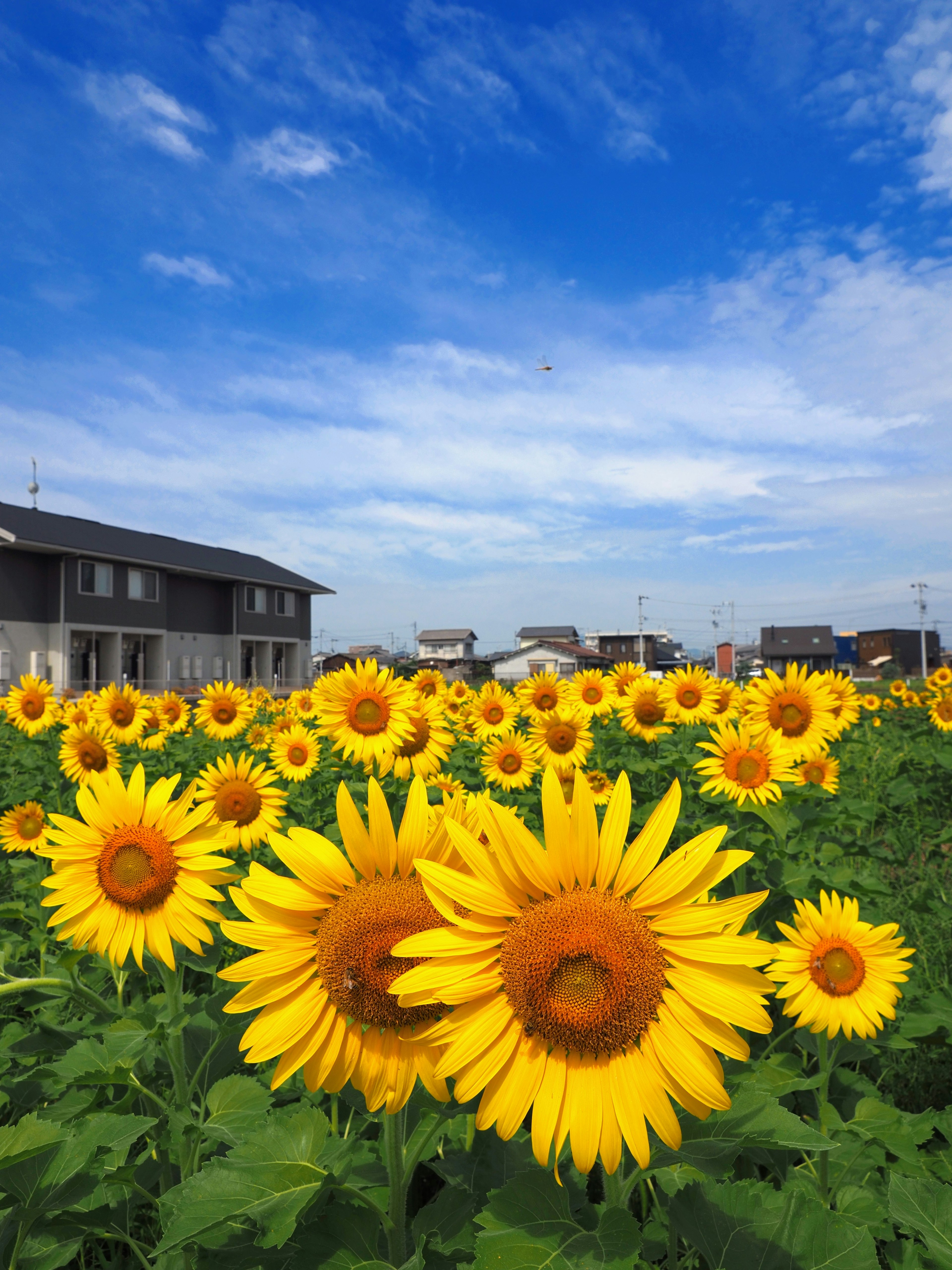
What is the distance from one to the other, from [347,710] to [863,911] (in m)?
3.47

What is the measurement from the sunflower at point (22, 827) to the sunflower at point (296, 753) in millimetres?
1914

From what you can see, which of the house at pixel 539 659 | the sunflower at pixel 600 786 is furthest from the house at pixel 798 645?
the sunflower at pixel 600 786

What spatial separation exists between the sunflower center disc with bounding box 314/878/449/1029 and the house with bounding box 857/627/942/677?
106138 mm

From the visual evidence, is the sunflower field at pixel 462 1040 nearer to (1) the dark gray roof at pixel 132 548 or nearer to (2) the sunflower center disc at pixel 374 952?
(2) the sunflower center disc at pixel 374 952

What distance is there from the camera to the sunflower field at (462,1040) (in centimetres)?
116

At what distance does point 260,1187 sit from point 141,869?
1.12 meters

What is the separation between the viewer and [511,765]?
7.09m

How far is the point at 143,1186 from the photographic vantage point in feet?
7.39

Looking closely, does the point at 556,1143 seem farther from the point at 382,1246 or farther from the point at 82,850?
the point at 82,850

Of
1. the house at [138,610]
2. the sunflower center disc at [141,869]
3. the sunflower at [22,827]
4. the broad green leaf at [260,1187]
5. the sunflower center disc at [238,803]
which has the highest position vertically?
the house at [138,610]

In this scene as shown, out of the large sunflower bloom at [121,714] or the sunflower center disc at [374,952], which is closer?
the sunflower center disc at [374,952]

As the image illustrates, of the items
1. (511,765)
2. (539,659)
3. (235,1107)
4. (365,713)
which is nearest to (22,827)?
(365,713)

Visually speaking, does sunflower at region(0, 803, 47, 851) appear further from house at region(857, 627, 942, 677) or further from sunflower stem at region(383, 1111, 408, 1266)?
house at region(857, 627, 942, 677)

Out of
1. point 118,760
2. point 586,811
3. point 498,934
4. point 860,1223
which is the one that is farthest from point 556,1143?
point 118,760
